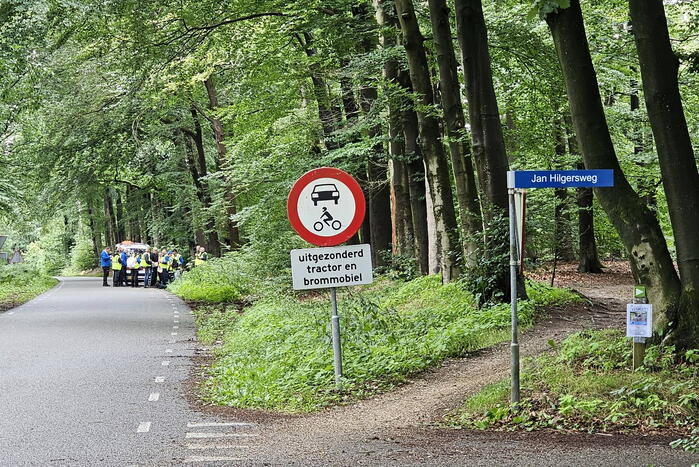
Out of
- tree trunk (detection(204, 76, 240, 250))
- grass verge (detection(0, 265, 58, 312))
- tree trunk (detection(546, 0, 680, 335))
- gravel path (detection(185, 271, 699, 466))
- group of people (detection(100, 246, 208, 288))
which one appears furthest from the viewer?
group of people (detection(100, 246, 208, 288))

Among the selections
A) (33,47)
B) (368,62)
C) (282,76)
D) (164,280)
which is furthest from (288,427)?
(164,280)

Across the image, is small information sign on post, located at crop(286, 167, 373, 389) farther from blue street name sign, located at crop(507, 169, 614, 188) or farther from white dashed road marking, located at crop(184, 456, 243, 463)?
white dashed road marking, located at crop(184, 456, 243, 463)

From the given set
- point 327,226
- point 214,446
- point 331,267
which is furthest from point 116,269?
point 214,446

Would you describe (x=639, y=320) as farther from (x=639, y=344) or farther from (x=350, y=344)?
(x=350, y=344)

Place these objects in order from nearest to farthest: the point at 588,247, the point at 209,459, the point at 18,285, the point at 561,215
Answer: the point at 209,459 < the point at 561,215 < the point at 588,247 < the point at 18,285

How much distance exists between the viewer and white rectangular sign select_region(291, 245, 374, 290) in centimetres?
1036

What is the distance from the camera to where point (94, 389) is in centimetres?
1081

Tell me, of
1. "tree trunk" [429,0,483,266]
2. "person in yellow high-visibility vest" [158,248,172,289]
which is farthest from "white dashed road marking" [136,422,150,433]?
"person in yellow high-visibility vest" [158,248,172,289]

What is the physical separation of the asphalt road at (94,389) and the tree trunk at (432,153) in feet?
17.1

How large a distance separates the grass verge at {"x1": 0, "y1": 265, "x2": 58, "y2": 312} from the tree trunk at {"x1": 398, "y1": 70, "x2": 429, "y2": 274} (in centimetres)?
1102

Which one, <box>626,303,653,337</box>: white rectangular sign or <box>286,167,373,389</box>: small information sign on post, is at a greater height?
<box>286,167,373,389</box>: small information sign on post

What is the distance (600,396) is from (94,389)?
19.5ft

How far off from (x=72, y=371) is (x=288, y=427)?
478 centimetres

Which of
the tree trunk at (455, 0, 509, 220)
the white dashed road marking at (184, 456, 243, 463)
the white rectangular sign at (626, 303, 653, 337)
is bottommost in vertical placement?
the white dashed road marking at (184, 456, 243, 463)
